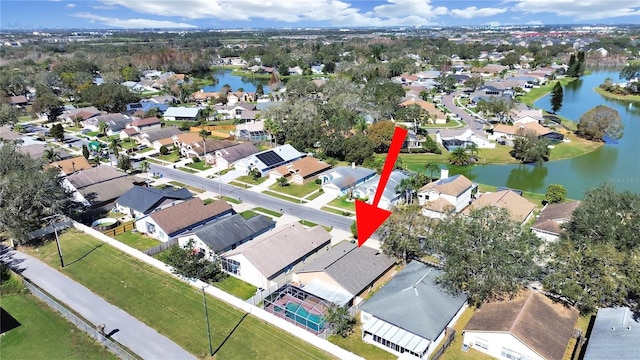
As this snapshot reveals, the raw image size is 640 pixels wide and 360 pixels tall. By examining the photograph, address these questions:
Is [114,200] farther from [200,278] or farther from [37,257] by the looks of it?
[200,278]

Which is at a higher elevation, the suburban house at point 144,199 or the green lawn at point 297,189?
the suburban house at point 144,199

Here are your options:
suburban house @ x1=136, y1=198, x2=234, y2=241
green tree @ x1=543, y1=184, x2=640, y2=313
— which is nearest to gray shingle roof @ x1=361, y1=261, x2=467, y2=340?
green tree @ x1=543, y1=184, x2=640, y2=313

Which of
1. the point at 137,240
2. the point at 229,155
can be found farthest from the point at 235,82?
the point at 137,240

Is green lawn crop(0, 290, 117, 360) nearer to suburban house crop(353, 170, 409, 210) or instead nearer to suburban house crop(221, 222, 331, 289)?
suburban house crop(221, 222, 331, 289)

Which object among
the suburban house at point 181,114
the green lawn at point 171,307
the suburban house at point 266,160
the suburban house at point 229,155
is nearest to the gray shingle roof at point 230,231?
the green lawn at point 171,307

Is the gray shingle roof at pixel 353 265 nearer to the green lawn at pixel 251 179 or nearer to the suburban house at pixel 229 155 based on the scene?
the green lawn at pixel 251 179

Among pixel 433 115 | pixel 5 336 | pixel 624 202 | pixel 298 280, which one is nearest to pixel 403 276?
pixel 298 280
